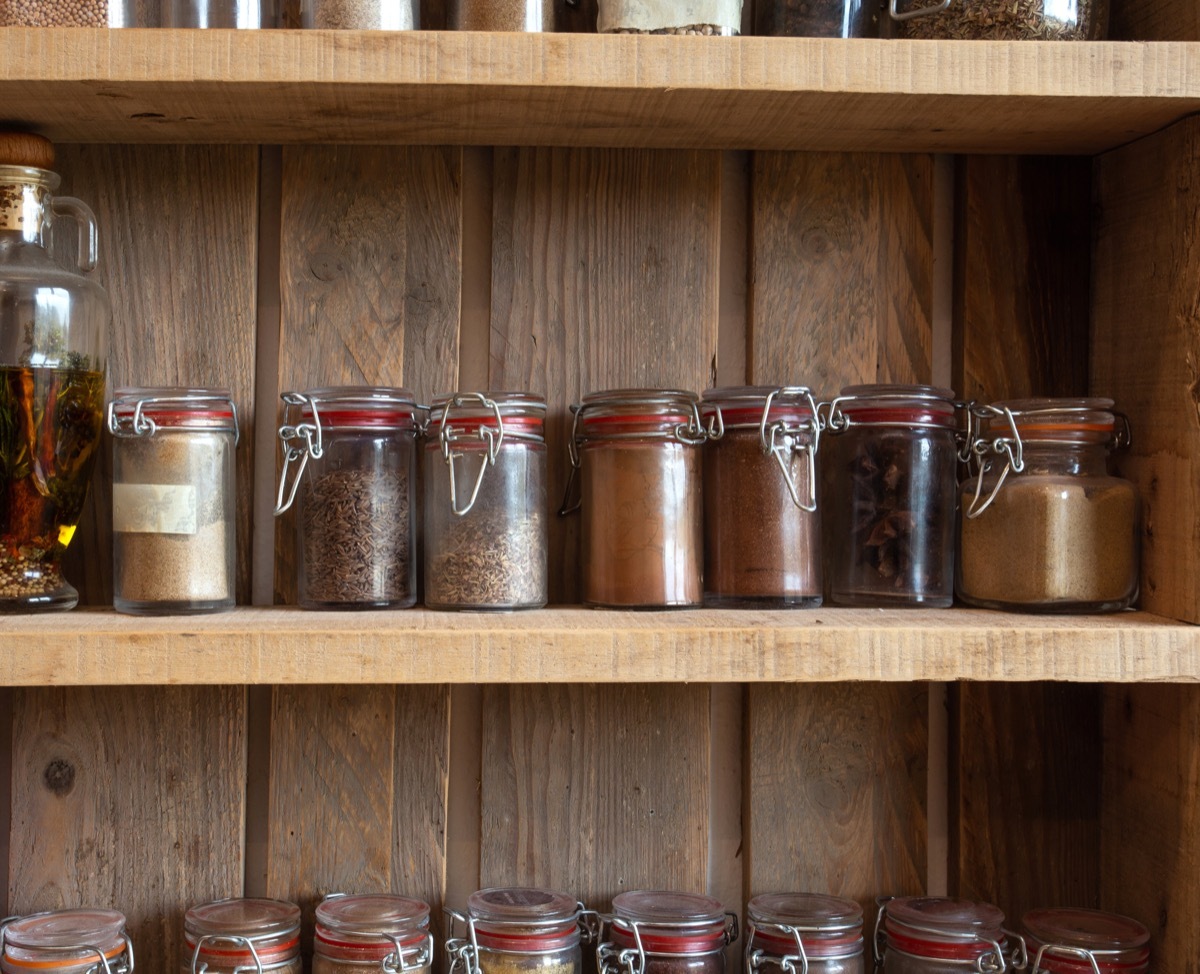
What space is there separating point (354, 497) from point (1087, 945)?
71 cm

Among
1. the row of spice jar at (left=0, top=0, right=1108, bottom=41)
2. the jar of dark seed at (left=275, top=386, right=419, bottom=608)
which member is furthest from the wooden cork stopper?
the jar of dark seed at (left=275, top=386, right=419, bottom=608)

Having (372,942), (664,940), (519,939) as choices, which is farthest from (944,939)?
(372,942)

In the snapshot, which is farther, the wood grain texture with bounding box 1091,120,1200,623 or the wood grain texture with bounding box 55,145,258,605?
the wood grain texture with bounding box 55,145,258,605

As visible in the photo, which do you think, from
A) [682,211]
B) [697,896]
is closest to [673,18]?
[682,211]

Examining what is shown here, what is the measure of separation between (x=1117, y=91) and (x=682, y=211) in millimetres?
382

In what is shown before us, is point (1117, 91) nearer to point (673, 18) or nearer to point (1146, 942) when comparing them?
point (673, 18)

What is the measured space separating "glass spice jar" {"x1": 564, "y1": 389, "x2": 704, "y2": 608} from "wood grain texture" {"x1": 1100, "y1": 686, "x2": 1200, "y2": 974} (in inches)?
16.2

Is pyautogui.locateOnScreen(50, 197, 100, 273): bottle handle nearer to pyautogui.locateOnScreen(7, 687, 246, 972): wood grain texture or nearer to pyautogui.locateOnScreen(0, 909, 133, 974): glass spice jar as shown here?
pyautogui.locateOnScreen(7, 687, 246, 972): wood grain texture

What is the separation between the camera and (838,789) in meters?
1.10

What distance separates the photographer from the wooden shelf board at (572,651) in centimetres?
83

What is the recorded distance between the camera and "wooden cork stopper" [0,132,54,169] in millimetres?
949

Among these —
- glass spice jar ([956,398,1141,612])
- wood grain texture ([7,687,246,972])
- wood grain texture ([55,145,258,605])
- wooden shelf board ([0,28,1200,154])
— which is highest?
wooden shelf board ([0,28,1200,154])

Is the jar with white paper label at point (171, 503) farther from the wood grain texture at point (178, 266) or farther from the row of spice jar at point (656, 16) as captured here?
the row of spice jar at point (656, 16)

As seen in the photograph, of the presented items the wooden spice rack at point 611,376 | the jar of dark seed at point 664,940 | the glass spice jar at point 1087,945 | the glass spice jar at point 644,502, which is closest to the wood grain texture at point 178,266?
the wooden spice rack at point 611,376
